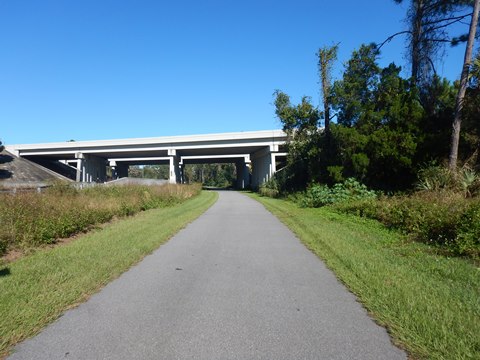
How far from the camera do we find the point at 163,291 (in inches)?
242

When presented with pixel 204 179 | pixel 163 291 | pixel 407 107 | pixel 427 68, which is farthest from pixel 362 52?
pixel 204 179

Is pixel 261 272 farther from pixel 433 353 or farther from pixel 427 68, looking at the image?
pixel 427 68

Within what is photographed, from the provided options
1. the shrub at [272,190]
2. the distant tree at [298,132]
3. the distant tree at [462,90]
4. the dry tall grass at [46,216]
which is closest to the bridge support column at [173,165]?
the shrub at [272,190]

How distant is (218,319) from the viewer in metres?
4.94

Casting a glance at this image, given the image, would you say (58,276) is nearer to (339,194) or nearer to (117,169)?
(339,194)

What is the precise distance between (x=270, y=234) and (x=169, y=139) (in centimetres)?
5031

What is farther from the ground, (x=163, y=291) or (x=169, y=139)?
(x=169, y=139)

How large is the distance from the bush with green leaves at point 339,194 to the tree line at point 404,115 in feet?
2.90

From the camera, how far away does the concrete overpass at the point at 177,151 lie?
55.2 meters

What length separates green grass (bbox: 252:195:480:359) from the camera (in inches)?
164

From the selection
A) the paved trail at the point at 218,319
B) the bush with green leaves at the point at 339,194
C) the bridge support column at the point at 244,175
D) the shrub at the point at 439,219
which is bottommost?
the paved trail at the point at 218,319

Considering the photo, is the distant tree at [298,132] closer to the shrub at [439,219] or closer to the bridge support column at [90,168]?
the shrub at [439,219]

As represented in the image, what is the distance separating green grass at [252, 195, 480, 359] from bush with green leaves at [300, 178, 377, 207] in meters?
9.82

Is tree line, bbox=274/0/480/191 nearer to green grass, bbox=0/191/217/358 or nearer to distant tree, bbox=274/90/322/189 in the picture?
distant tree, bbox=274/90/322/189
